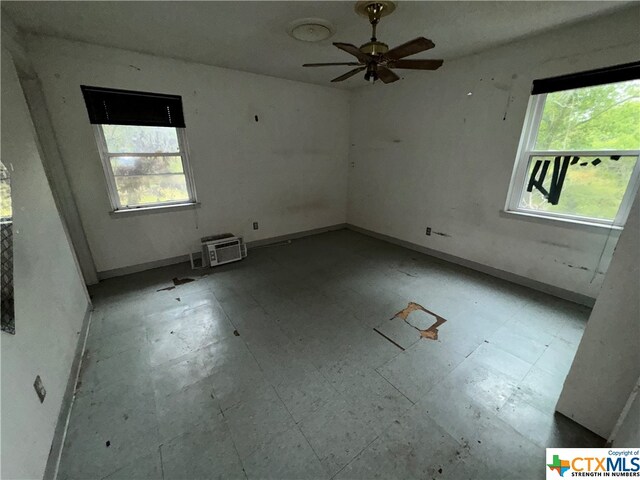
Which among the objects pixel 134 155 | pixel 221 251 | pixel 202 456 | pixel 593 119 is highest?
pixel 593 119

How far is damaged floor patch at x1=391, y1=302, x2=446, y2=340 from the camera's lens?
7.03 ft

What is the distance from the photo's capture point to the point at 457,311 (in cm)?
244

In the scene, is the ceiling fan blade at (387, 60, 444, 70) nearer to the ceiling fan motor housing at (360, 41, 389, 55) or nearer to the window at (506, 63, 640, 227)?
the ceiling fan motor housing at (360, 41, 389, 55)

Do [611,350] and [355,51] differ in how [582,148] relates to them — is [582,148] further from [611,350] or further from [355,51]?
[355,51]

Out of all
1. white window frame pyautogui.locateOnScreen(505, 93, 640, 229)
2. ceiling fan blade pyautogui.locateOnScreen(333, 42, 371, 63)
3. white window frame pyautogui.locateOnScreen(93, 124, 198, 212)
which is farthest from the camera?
white window frame pyautogui.locateOnScreen(93, 124, 198, 212)

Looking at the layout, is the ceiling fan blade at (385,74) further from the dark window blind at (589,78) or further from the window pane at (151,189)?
the window pane at (151,189)

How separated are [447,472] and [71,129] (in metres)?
4.08

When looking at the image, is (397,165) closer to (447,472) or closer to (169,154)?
(169,154)

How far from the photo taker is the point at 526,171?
8.95 ft

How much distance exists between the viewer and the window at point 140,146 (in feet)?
8.86

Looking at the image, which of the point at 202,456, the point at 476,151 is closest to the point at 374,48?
the point at 476,151

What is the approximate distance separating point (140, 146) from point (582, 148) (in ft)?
15.1

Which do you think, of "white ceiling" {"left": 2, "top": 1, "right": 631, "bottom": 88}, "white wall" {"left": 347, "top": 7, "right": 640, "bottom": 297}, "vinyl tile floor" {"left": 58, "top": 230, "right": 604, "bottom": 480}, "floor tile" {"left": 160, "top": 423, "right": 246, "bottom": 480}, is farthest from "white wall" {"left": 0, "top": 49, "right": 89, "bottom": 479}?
"white wall" {"left": 347, "top": 7, "right": 640, "bottom": 297}

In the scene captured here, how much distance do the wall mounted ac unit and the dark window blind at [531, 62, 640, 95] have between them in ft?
12.3
